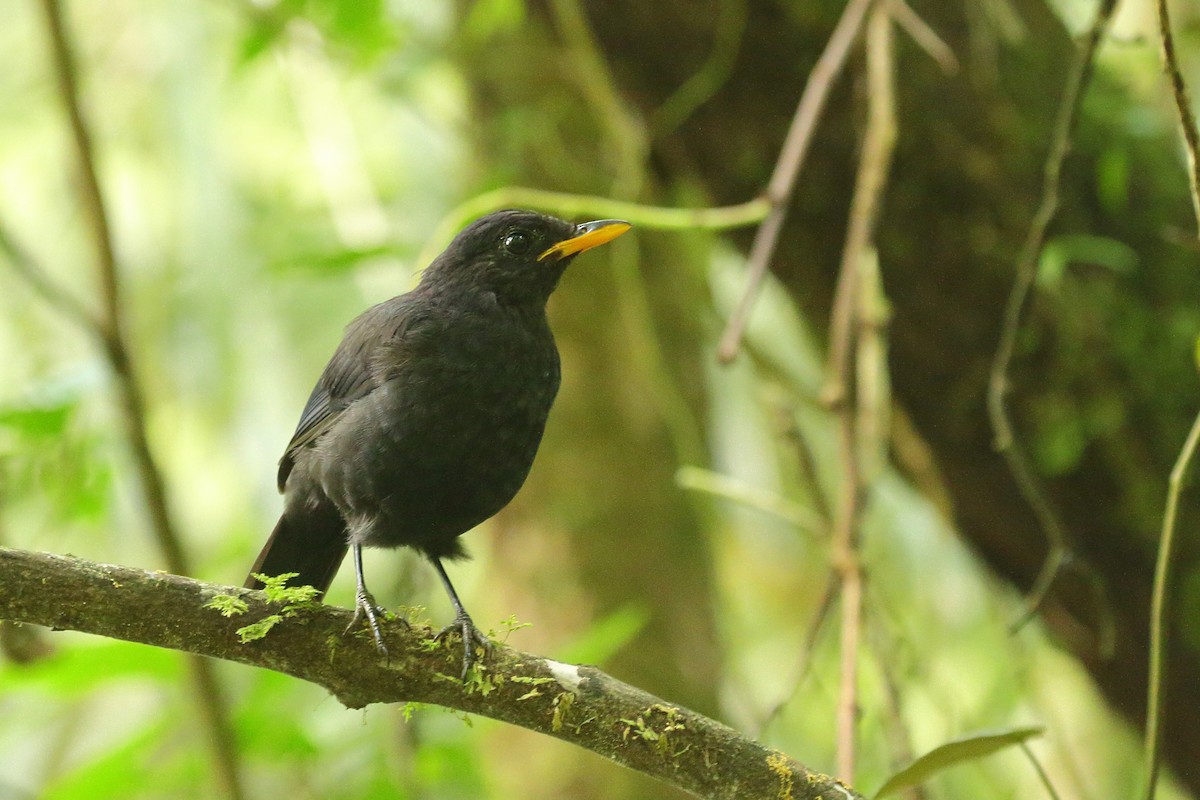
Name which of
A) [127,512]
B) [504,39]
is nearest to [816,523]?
[504,39]

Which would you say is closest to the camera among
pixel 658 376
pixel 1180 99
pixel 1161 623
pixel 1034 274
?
pixel 1180 99

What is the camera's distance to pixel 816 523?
3.44 m

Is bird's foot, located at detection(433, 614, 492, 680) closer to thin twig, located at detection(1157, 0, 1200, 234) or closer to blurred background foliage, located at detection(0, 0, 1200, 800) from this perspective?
blurred background foliage, located at detection(0, 0, 1200, 800)

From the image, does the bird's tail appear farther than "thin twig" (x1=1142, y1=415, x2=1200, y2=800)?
Yes

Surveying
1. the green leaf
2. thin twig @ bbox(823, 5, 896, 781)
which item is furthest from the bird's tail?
the green leaf

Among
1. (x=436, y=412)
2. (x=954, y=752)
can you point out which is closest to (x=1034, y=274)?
(x=954, y=752)

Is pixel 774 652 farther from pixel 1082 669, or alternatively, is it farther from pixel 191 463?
pixel 191 463

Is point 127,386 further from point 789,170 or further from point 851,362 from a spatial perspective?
point 851,362

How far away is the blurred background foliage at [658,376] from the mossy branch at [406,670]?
0.78 m

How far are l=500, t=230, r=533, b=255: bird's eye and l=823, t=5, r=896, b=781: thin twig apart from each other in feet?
2.93

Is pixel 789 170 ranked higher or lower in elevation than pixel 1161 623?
higher

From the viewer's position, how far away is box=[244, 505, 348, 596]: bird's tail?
3.07 m

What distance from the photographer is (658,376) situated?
14.4 ft

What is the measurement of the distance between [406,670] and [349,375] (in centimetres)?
99
